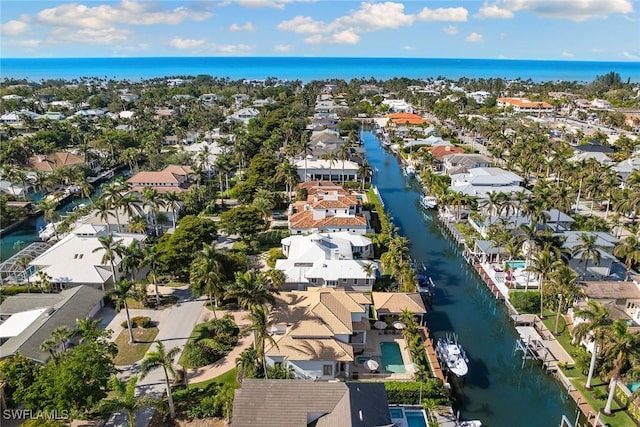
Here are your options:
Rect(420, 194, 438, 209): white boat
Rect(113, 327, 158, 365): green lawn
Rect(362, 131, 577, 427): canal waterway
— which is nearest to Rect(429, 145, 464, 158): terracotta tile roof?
Rect(420, 194, 438, 209): white boat

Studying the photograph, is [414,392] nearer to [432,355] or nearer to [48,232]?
[432,355]

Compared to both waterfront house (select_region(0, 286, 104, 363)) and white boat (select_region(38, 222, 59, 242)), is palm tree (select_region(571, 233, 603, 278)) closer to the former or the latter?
waterfront house (select_region(0, 286, 104, 363))

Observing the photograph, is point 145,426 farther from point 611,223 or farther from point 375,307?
point 611,223

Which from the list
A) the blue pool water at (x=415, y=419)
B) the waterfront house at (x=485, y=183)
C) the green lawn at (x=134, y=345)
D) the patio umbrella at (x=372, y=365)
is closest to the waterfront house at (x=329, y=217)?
the waterfront house at (x=485, y=183)

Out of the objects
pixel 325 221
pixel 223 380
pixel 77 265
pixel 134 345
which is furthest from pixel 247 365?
pixel 325 221

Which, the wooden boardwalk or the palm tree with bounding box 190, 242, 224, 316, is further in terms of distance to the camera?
the palm tree with bounding box 190, 242, 224, 316
